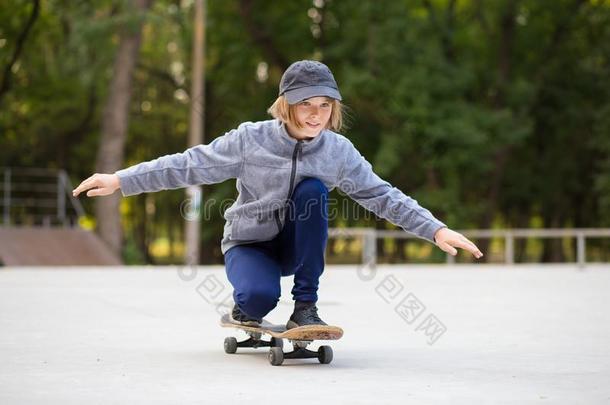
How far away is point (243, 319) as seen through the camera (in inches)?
247

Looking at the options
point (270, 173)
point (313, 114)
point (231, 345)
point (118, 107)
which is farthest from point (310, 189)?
point (118, 107)

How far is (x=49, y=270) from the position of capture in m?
17.3

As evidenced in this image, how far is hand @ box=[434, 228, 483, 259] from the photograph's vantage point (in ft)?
18.1

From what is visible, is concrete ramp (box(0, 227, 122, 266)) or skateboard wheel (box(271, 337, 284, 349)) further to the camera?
concrete ramp (box(0, 227, 122, 266))

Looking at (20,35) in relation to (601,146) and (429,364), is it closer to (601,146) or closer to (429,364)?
(601,146)

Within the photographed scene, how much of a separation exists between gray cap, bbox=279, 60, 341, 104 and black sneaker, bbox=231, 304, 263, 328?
127cm

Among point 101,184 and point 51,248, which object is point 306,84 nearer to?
point 101,184

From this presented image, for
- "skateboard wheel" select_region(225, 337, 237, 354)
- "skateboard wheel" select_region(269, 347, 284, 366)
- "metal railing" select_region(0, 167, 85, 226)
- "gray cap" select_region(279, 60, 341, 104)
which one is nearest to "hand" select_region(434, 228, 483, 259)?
"gray cap" select_region(279, 60, 341, 104)

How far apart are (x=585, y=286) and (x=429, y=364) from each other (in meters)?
8.74

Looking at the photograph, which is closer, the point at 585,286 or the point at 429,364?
the point at 429,364

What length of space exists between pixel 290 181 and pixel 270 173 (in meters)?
0.12

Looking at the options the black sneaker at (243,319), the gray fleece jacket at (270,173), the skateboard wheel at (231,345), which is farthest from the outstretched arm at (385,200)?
the skateboard wheel at (231,345)

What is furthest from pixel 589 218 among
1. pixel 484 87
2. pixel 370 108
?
pixel 370 108

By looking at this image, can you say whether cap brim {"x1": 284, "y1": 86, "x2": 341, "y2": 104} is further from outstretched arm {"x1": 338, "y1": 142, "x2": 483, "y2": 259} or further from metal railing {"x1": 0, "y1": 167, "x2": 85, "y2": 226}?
metal railing {"x1": 0, "y1": 167, "x2": 85, "y2": 226}
